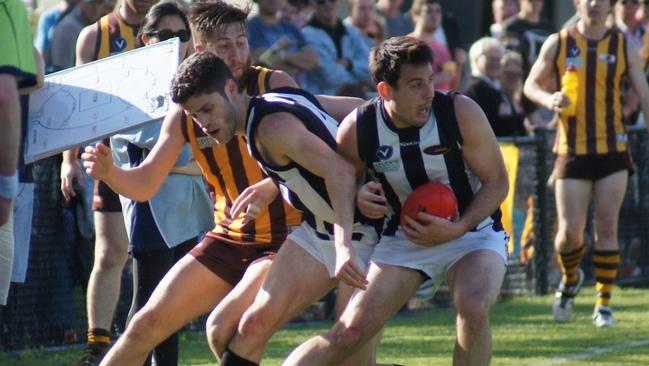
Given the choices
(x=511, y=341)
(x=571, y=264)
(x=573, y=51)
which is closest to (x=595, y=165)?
(x=571, y=264)

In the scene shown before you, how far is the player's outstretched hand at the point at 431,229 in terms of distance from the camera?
20.8 feet

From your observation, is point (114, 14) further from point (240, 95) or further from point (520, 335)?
point (520, 335)

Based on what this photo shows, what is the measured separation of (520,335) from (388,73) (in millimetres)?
4491

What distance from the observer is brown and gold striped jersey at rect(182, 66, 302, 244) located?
6.92 m

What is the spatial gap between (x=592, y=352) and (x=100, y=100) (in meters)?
4.14

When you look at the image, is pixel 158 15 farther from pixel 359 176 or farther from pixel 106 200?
pixel 359 176

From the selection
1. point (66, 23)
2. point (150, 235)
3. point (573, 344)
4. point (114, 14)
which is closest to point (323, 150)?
point (150, 235)

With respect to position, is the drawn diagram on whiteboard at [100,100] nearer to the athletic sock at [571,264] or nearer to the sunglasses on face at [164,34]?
the sunglasses on face at [164,34]

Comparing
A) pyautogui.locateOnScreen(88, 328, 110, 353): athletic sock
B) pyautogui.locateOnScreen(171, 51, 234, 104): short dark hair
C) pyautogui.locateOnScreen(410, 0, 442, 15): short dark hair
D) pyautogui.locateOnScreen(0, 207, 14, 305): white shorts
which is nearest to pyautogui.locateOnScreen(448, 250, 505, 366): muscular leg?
pyautogui.locateOnScreen(171, 51, 234, 104): short dark hair

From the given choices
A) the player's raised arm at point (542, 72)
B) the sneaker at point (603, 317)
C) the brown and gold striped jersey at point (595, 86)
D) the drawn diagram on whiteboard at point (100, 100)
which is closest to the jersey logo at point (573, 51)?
the brown and gold striped jersey at point (595, 86)

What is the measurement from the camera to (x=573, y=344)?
9.97 metres

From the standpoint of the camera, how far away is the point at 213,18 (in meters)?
7.00

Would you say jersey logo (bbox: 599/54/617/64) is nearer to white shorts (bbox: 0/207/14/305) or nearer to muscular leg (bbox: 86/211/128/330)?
muscular leg (bbox: 86/211/128/330)

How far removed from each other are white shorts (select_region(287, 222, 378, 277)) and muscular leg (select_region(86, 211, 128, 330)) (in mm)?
2157
